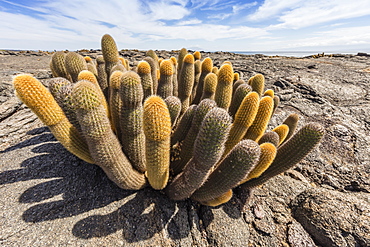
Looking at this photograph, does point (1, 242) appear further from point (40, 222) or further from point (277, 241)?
point (277, 241)

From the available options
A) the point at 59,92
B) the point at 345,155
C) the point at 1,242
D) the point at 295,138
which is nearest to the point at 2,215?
the point at 1,242

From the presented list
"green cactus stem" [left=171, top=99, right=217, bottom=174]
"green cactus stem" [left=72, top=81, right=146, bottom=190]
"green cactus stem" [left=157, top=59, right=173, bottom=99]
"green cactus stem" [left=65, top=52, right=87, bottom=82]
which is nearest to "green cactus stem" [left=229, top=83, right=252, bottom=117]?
"green cactus stem" [left=171, top=99, right=217, bottom=174]

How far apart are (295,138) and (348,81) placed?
4.85 metres

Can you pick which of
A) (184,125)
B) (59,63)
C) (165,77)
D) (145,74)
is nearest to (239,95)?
(184,125)

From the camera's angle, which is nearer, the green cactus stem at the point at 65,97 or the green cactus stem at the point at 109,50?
the green cactus stem at the point at 65,97

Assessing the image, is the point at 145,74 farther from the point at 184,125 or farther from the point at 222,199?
the point at 222,199

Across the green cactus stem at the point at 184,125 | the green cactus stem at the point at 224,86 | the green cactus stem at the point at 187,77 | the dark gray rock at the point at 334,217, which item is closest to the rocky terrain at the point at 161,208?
the dark gray rock at the point at 334,217

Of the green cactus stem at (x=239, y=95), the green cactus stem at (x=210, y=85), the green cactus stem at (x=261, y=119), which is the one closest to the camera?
the green cactus stem at (x=261, y=119)

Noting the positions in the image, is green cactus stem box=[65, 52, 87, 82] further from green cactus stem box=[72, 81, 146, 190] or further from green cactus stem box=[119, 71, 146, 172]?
green cactus stem box=[72, 81, 146, 190]

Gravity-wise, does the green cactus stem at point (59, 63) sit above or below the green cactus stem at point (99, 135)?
above

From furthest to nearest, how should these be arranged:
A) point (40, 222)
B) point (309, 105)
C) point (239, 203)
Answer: point (309, 105) < point (239, 203) < point (40, 222)

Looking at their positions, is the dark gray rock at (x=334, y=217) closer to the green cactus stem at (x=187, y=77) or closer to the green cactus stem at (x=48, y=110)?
the green cactus stem at (x=187, y=77)

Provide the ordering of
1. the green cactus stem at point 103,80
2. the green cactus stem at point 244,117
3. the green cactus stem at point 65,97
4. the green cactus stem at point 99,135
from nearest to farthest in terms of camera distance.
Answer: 1. the green cactus stem at point 99,135
2. the green cactus stem at point 65,97
3. the green cactus stem at point 244,117
4. the green cactus stem at point 103,80

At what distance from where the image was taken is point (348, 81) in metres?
5.24
